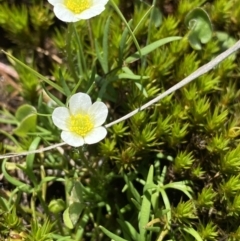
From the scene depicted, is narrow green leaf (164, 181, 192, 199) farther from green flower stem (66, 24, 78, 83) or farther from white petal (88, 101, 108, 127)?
green flower stem (66, 24, 78, 83)

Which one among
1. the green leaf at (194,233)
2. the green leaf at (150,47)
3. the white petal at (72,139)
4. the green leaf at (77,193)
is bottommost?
the green leaf at (194,233)

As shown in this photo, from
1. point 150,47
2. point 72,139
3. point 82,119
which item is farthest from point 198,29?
point 72,139

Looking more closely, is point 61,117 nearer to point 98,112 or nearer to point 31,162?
point 98,112

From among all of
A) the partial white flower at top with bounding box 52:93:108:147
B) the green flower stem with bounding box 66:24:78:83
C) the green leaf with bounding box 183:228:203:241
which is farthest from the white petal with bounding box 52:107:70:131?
the green leaf with bounding box 183:228:203:241

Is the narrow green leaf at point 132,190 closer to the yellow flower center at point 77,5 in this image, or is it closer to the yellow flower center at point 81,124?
the yellow flower center at point 81,124

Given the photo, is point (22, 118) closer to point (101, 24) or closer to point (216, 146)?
point (101, 24)

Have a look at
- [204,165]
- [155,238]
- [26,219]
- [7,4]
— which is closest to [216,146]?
[204,165]

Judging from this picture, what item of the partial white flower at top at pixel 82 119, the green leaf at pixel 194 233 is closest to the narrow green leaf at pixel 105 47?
the partial white flower at top at pixel 82 119
